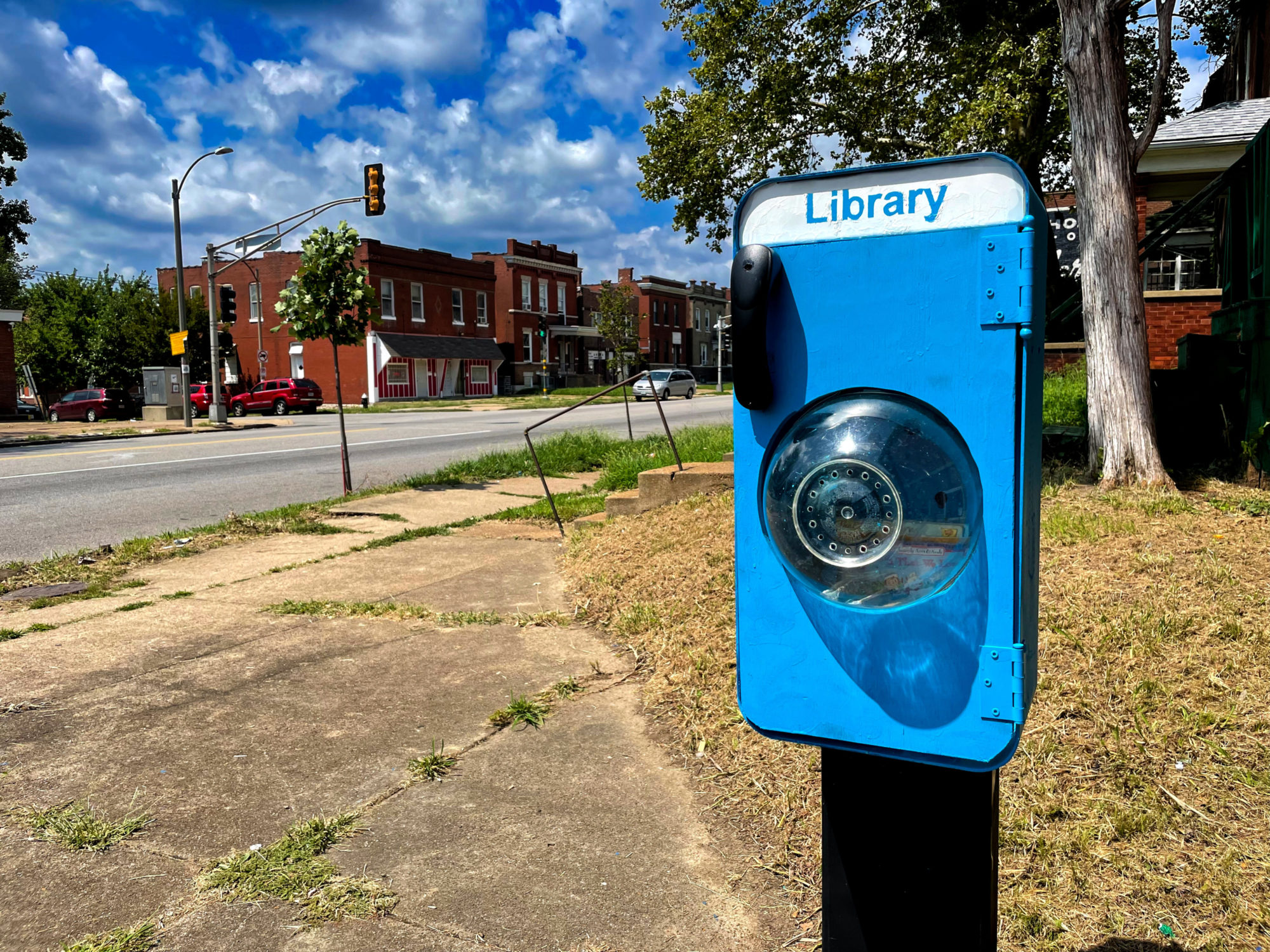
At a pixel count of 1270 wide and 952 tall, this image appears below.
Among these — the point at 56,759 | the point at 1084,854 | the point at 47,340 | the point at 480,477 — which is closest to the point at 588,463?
the point at 480,477

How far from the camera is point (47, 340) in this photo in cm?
4669

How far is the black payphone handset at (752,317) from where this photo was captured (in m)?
1.47

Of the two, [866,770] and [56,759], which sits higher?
[866,770]

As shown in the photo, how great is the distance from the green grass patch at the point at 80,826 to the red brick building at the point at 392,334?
1698 inches

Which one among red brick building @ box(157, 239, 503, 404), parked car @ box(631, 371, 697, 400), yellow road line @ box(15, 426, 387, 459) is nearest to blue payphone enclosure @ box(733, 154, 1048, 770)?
yellow road line @ box(15, 426, 387, 459)

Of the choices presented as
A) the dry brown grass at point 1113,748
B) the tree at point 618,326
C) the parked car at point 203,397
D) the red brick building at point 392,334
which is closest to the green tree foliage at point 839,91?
the dry brown grass at point 1113,748

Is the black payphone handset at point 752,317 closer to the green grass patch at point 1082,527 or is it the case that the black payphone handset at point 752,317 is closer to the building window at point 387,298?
the green grass patch at point 1082,527

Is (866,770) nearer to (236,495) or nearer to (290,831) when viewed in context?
(290,831)

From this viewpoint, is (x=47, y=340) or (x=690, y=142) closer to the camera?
(x=690, y=142)

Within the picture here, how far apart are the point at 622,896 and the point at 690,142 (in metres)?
17.1

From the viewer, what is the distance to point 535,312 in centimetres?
6016

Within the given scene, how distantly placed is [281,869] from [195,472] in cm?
1295

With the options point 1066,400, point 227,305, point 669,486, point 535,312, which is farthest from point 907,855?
point 535,312

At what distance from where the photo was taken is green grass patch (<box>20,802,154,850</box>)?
2.94 metres
